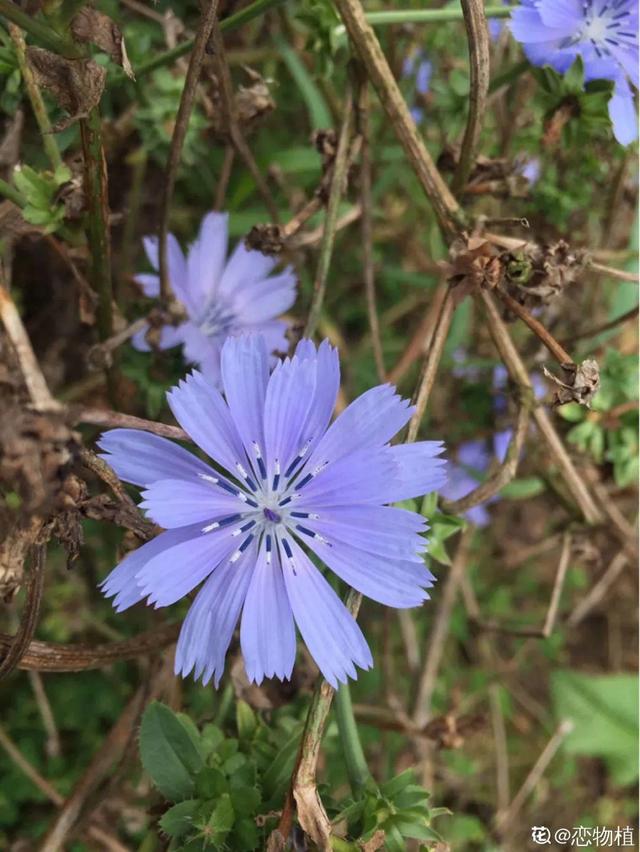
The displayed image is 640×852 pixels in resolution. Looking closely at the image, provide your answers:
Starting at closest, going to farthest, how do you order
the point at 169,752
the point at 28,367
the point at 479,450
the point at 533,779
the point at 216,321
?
the point at 28,367 < the point at 169,752 < the point at 216,321 < the point at 479,450 < the point at 533,779

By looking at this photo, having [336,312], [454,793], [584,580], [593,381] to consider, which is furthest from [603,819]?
[593,381]

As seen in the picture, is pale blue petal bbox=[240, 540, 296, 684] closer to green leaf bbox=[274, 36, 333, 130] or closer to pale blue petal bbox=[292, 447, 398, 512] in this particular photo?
pale blue petal bbox=[292, 447, 398, 512]

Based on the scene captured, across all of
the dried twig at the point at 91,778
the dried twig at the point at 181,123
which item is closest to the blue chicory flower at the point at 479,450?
the dried twig at the point at 181,123

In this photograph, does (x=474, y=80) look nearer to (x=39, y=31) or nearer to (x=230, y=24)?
(x=230, y=24)

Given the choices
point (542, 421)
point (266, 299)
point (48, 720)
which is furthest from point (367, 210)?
point (48, 720)

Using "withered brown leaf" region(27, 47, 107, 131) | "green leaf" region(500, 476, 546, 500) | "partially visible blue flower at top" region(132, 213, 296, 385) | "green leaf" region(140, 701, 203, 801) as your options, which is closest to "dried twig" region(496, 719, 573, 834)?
"green leaf" region(500, 476, 546, 500)

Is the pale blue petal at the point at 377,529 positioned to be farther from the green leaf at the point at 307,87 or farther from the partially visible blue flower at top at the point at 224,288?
the green leaf at the point at 307,87
